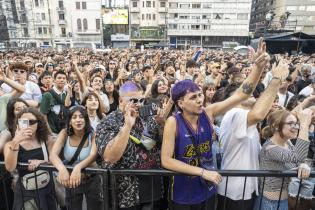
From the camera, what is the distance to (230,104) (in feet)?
9.19

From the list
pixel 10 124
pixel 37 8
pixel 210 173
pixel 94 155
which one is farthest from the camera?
pixel 37 8

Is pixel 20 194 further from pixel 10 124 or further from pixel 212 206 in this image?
pixel 212 206

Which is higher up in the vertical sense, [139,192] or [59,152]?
[59,152]


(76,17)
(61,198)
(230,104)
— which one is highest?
(76,17)

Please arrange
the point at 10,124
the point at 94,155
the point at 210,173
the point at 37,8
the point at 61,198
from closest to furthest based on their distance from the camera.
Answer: the point at 210,173
the point at 94,155
the point at 61,198
the point at 10,124
the point at 37,8

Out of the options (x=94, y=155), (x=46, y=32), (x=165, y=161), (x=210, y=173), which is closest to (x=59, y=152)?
(x=94, y=155)

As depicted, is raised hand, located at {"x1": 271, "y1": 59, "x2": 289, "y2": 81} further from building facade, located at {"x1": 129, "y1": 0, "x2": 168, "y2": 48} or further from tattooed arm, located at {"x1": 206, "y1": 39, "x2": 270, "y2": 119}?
building facade, located at {"x1": 129, "y1": 0, "x2": 168, "y2": 48}

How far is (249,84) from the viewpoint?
8.98 feet

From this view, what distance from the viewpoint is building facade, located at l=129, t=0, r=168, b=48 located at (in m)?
71.7

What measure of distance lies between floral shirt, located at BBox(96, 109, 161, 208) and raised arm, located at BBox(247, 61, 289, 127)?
3.00ft

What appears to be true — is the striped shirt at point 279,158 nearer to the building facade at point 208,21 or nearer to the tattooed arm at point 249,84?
the tattooed arm at point 249,84

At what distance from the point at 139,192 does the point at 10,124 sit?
2004 millimetres

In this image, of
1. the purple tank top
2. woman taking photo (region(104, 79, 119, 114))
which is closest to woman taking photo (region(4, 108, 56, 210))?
the purple tank top

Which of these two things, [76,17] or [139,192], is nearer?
[139,192]
